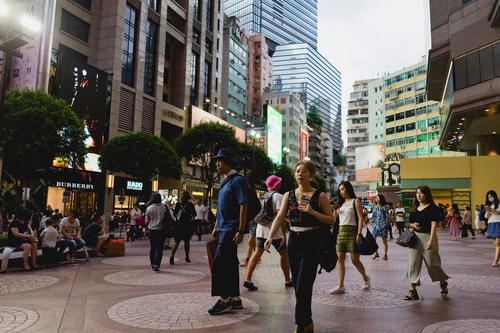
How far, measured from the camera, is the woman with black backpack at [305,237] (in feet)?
12.8

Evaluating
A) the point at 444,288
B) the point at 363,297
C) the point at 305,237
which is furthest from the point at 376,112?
the point at 305,237

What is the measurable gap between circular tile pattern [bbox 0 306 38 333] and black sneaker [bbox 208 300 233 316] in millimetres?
2035

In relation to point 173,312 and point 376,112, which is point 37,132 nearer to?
point 173,312

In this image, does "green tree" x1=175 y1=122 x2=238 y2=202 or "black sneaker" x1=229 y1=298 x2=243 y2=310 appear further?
"green tree" x1=175 y1=122 x2=238 y2=202

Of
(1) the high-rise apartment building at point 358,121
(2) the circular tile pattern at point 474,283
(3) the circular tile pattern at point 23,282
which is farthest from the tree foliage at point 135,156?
(1) the high-rise apartment building at point 358,121

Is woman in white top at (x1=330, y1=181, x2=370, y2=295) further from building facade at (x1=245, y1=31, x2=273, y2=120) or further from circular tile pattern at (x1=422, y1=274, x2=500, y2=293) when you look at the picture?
building facade at (x1=245, y1=31, x2=273, y2=120)

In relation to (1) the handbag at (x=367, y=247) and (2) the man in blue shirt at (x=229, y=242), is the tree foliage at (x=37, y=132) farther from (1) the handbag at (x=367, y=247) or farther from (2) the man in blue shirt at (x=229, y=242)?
(1) the handbag at (x=367, y=247)

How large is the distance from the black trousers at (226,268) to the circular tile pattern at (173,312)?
307mm

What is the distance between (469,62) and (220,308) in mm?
27788

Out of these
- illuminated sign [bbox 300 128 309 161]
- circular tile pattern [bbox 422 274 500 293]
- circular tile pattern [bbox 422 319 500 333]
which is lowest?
circular tile pattern [bbox 422 274 500 293]

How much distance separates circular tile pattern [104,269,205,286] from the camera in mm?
7094

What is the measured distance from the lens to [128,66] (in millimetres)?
37625

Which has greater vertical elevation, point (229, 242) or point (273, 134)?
point (273, 134)

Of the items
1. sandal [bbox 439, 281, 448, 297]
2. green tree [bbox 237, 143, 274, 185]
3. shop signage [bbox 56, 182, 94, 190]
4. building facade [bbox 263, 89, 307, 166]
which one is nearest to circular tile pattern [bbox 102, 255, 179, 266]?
sandal [bbox 439, 281, 448, 297]
